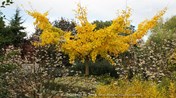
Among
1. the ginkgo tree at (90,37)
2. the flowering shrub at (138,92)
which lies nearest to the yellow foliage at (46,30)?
the ginkgo tree at (90,37)

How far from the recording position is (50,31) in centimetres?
2572

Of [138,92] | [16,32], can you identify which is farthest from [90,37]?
[138,92]

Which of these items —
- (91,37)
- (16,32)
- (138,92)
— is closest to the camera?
(138,92)

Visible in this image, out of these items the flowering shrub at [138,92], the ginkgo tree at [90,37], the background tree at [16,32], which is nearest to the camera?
the flowering shrub at [138,92]

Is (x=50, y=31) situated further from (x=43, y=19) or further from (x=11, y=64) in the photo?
(x=11, y=64)

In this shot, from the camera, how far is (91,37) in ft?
81.2

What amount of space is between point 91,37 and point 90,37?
4.9 inches

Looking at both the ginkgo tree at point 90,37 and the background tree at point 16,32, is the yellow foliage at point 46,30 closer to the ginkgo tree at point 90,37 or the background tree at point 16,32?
the ginkgo tree at point 90,37

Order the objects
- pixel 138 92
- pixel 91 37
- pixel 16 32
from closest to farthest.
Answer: pixel 138 92, pixel 91 37, pixel 16 32

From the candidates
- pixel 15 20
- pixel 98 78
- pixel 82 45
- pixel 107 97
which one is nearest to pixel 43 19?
pixel 82 45

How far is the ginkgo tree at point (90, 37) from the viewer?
24.5 metres

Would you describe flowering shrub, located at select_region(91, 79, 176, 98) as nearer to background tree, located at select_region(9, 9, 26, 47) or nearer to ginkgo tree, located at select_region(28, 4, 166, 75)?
ginkgo tree, located at select_region(28, 4, 166, 75)

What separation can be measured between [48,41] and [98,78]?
12.1 ft

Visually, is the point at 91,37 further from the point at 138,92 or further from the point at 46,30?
the point at 138,92
